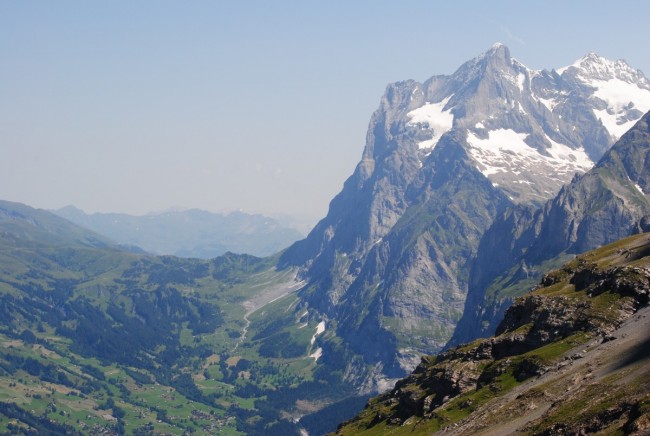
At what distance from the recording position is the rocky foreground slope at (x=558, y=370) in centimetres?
9688

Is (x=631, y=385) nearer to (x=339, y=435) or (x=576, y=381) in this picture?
(x=576, y=381)

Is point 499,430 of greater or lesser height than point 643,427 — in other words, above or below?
below

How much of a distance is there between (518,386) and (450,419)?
13.1m

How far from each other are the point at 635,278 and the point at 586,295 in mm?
10884

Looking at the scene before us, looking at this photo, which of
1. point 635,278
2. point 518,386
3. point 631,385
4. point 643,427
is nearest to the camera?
point 643,427

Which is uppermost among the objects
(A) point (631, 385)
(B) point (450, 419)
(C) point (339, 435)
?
(A) point (631, 385)

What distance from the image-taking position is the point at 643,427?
78.0 m

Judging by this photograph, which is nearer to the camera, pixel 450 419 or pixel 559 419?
pixel 559 419

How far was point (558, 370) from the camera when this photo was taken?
124500 millimetres

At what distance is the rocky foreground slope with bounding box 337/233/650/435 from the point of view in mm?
96875

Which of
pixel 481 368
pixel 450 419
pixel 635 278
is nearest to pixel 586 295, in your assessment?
pixel 635 278

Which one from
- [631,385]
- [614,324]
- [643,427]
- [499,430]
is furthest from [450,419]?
[643,427]

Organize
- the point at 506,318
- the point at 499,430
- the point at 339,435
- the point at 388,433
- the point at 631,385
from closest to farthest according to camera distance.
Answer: the point at 631,385 → the point at 499,430 → the point at 388,433 → the point at 506,318 → the point at 339,435

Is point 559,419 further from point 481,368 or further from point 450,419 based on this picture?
point 481,368
